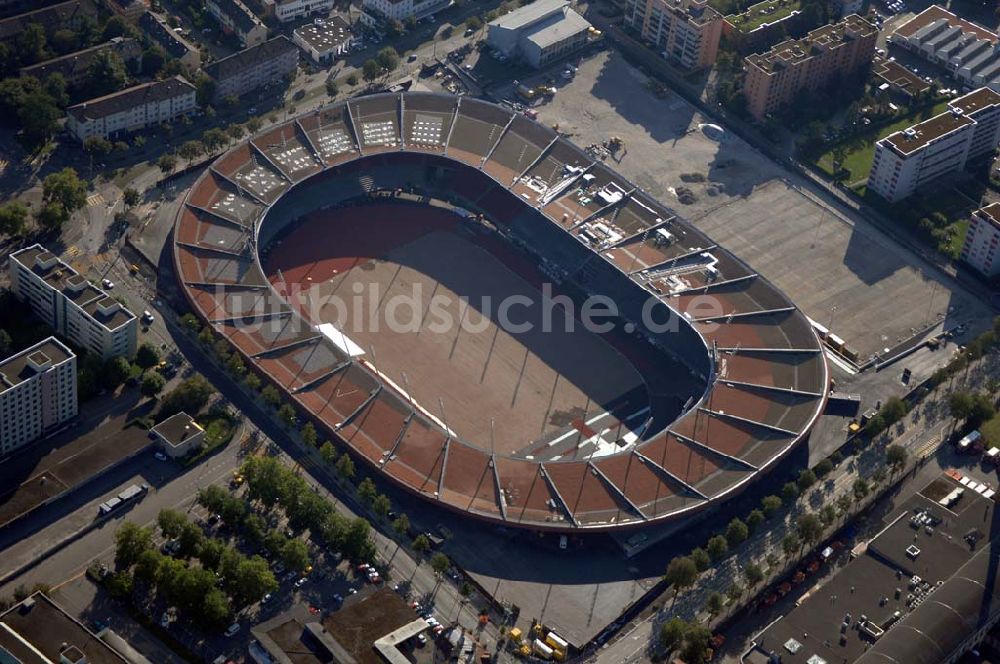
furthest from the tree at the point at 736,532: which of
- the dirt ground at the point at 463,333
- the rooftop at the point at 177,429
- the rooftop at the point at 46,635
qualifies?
the rooftop at the point at 46,635

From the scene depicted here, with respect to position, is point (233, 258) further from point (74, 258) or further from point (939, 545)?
point (939, 545)

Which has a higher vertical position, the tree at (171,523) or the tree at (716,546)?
the tree at (171,523)

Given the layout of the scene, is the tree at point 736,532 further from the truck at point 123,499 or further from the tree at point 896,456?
the truck at point 123,499

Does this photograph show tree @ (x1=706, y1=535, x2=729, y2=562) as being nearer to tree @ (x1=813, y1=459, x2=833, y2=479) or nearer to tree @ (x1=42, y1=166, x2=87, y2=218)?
tree @ (x1=813, y1=459, x2=833, y2=479)

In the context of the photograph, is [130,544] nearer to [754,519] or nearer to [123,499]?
[123,499]

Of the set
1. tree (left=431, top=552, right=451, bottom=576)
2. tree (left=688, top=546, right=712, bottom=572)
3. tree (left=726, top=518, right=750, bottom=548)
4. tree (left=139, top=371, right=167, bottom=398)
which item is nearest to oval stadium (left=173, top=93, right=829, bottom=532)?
tree (left=726, top=518, right=750, bottom=548)

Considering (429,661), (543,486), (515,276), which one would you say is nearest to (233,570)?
(429,661)
